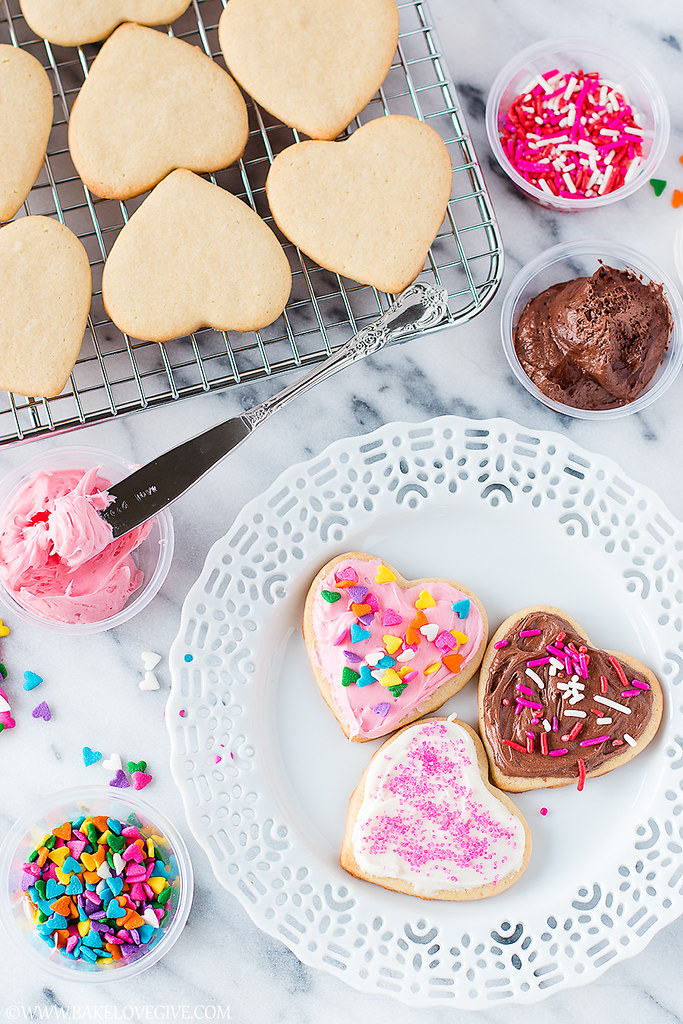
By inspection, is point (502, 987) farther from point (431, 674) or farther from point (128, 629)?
point (128, 629)

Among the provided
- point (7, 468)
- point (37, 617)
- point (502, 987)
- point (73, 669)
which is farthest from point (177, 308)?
point (502, 987)

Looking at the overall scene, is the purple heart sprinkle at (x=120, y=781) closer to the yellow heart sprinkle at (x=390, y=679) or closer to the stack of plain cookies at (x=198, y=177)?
the yellow heart sprinkle at (x=390, y=679)

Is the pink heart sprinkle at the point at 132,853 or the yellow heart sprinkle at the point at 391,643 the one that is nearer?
the yellow heart sprinkle at the point at 391,643

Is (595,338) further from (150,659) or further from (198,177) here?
(150,659)

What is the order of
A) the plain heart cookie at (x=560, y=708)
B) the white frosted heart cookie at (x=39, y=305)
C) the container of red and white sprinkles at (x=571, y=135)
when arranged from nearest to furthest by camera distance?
the white frosted heart cookie at (x=39, y=305) < the plain heart cookie at (x=560, y=708) < the container of red and white sprinkles at (x=571, y=135)

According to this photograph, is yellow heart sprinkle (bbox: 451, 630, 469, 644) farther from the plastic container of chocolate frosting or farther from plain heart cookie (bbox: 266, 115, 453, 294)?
plain heart cookie (bbox: 266, 115, 453, 294)

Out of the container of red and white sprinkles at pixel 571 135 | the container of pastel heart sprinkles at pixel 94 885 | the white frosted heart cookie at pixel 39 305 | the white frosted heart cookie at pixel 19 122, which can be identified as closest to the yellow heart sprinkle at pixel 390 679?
the container of pastel heart sprinkles at pixel 94 885

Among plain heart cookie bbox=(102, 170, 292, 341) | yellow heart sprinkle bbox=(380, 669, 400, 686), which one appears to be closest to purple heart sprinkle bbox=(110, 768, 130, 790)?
yellow heart sprinkle bbox=(380, 669, 400, 686)
